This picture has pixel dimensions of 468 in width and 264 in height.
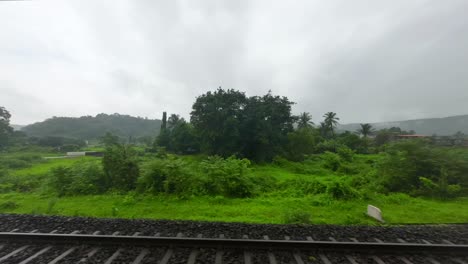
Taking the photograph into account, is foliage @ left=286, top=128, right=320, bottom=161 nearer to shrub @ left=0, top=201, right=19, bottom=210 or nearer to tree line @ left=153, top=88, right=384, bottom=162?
tree line @ left=153, top=88, right=384, bottom=162

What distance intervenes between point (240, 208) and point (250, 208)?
1.17 feet

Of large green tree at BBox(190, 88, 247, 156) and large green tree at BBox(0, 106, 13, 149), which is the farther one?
large green tree at BBox(0, 106, 13, 149)

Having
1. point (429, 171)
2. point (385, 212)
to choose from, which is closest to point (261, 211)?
point (385, 212)

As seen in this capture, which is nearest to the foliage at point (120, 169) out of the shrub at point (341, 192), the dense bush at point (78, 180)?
the dense bush at point (78, 180)

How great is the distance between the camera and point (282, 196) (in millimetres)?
9367

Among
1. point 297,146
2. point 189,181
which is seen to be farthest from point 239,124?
point 189,181

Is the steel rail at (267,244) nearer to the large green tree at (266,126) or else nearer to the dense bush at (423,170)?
the dense bush at (423,170)

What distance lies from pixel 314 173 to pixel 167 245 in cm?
1510

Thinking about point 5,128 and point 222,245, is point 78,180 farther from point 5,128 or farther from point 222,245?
point 5,128

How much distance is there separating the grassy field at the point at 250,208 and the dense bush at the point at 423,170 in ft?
3.22

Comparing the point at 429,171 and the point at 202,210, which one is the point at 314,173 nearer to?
the point at 429,171

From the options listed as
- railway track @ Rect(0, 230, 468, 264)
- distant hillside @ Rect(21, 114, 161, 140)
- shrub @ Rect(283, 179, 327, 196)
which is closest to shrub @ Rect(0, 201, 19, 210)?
railway track @ Rect(0, 230, 468, 264)

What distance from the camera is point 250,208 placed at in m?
7.44

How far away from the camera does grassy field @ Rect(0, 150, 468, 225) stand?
6.43 metres
